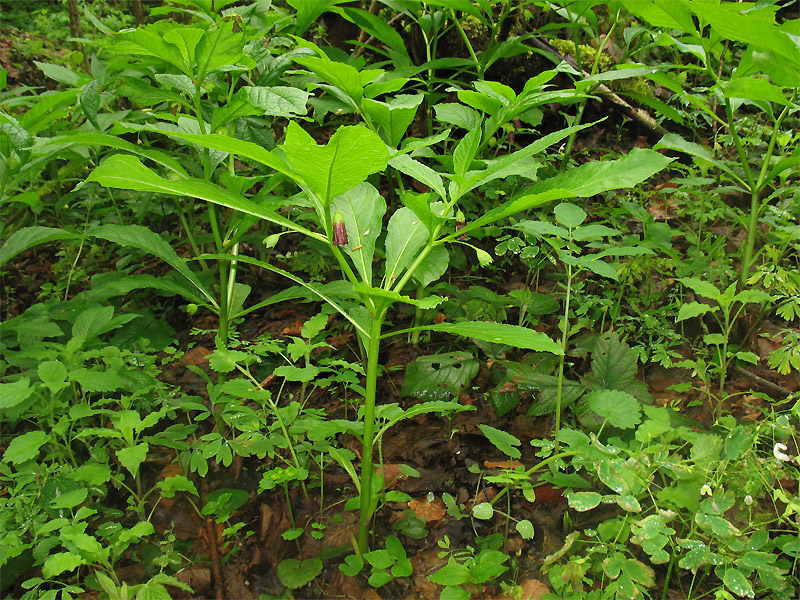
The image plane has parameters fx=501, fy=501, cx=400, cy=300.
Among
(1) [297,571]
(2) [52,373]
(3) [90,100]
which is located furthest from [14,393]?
(3) [90,100]

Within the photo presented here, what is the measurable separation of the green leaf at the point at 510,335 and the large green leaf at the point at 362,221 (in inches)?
11.3

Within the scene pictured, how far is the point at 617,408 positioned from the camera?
1.42m

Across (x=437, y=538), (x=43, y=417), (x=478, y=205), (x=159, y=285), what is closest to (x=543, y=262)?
(x=478, y=205)

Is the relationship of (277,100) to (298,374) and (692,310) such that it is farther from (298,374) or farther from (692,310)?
(692,310)

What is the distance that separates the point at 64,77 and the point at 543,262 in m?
2.55

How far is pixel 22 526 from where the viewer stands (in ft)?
4.82

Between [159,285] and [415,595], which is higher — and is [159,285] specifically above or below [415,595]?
above

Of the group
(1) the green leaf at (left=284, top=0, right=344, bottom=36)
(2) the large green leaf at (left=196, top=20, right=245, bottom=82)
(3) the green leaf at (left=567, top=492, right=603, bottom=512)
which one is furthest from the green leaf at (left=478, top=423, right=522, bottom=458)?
(1) the green leaf at (left=284, top=0, right=344, bottom=36)

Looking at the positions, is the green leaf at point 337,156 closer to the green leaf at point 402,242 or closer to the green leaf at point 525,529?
the green leaf at point 402,242

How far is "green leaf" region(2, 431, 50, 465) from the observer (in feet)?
4.82

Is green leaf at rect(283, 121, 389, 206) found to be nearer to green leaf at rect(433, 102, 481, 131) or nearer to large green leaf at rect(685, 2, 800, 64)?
green leaf at rect(433, 102, 481, 131)

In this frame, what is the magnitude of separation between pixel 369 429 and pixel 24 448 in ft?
3.41

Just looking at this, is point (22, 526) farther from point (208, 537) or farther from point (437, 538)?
point (437, 538)

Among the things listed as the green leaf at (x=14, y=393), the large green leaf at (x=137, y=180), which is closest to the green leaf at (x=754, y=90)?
the large green leaf at (x=137, y=180)
